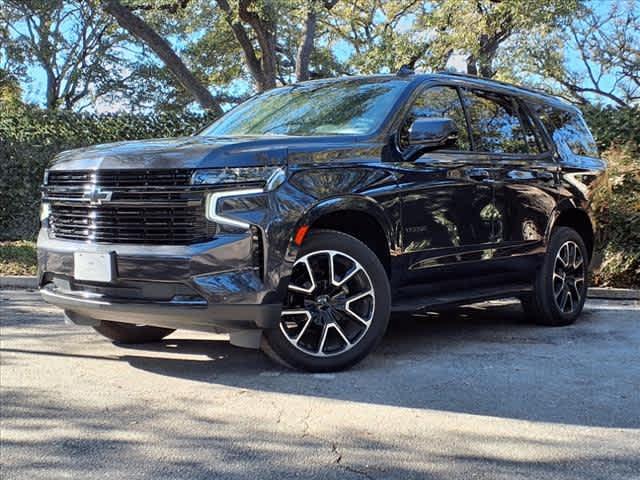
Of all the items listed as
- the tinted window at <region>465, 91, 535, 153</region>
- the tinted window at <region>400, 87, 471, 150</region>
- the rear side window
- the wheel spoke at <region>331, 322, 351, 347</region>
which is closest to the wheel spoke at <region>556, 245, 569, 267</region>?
the rear side window

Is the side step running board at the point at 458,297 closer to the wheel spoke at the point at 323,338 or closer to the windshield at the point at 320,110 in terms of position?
the wheel spoke at the point at 323,338

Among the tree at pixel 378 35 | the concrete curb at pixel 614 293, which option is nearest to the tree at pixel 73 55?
the tree at pixel 378 35

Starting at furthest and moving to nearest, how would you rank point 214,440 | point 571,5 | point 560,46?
point 560,46
point 571,5
point 214,440

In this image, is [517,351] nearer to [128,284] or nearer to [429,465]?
[429,465]

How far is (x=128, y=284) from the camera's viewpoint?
4.00 meters

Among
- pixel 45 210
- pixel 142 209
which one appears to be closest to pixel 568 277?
pixel 142 209

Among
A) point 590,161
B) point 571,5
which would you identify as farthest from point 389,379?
point 571,5

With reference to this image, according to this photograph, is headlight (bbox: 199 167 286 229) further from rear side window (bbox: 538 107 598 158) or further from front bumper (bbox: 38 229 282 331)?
rear side window (bbox: 538 107 598 158)

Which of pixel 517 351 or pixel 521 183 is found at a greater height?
pixel 521 183

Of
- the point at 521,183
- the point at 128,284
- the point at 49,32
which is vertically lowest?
the point at 128,284

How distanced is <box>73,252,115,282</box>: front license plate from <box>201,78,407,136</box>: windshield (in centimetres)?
147

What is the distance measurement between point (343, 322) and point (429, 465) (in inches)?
58.8

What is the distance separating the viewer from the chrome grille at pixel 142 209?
393 cm

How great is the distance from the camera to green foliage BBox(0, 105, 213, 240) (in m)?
12.0
